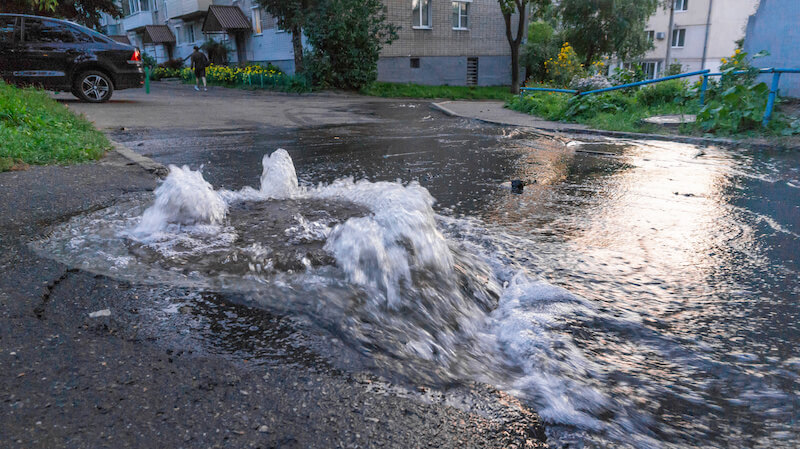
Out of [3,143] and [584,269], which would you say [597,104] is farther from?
[3,143]

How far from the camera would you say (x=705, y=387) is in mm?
2467

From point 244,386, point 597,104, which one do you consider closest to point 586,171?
point 244,386

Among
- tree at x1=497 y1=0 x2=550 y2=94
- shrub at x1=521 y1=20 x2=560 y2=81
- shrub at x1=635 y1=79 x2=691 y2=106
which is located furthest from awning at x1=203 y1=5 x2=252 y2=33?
shrub at x1=635 y1=79 x2=691 y2=106

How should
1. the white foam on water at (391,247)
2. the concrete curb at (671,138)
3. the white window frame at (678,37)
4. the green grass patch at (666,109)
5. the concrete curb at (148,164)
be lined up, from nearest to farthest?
the white foam on water at (391,247), the concrete curb at (148,164), the concrete curb at (671,138), the green grass patch at (666,109), the white window frame at (678,37)

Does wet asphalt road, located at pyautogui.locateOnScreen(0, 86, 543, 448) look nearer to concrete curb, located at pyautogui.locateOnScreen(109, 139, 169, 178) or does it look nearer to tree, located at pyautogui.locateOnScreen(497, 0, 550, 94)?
concrete curb, located at pyautogui.locateOnScreen(109, 139, 169, 178)

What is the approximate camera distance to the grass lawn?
6.48 metres

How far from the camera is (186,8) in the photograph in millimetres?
39031

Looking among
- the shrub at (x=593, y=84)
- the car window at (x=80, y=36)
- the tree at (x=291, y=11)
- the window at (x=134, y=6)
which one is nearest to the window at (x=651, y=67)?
the tree at (x=291, y=11)

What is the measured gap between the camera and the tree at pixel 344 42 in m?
25.1

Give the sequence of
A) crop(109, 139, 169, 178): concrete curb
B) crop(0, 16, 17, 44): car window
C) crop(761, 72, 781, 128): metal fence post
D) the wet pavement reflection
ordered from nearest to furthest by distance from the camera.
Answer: the wet pavement reflection
crop(109, 139, 169, 178): concrete curb
crop(761, 72, 781, 128): metal fence post
crop(0, 16, 17, 44): car window

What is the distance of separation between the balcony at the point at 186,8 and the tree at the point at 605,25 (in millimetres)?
22829

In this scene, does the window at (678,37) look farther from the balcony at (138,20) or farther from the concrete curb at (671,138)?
the balcony at (138,20)

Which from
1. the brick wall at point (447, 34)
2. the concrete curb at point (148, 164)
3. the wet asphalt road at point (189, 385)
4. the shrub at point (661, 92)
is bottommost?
the wet asphalt road at point (189, 385)

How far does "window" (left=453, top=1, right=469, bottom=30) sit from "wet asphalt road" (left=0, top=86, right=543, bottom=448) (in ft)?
107
